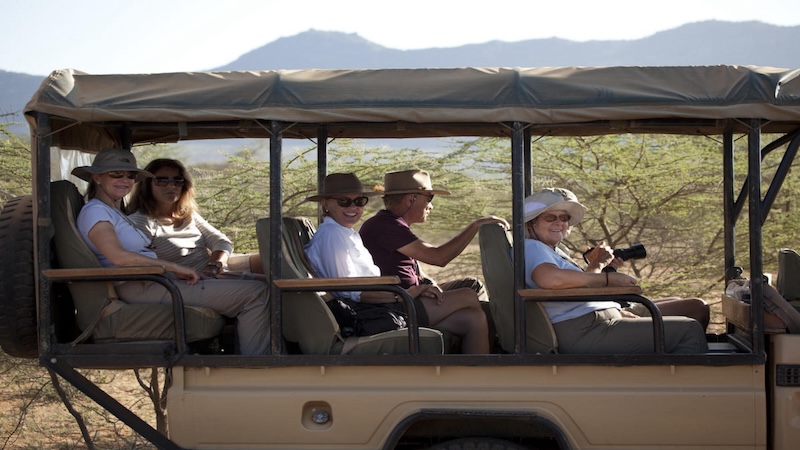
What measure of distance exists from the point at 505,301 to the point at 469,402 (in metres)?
0.50

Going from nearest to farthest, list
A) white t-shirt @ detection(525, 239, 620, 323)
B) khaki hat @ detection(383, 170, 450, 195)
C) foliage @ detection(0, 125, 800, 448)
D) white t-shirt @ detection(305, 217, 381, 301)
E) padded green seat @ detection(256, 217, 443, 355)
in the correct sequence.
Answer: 1. padded green seat @ detection(256, 217, 443, 355)
2. white t-shirt @ detection(525, 239, 620, 323)
3. white t-shirt @ detection(305, 217, 381, 301)
4. khaki hat @ detection(383, 170, 450, 195)
5. foliage @ detection(0, 125, 800, 448)

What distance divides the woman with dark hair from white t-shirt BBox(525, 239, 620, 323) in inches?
60.8

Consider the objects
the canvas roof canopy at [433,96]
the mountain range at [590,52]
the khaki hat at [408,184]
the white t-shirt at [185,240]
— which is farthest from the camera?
the mountain range at [590,52]

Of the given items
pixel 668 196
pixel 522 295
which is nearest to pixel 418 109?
pixel 522 295

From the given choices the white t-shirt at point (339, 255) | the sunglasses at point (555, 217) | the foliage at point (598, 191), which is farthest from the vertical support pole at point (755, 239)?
the foliage at point (598, 191)

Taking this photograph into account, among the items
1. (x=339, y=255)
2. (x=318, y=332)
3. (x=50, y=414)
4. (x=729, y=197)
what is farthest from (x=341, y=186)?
(x=50, y=414)

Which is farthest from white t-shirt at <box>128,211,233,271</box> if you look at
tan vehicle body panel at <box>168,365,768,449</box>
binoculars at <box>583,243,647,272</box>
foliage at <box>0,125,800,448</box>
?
foliage at <box>0,125,800,448</box>

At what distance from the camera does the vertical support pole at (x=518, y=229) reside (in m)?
3.81

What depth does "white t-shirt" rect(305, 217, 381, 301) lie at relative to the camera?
450 cm

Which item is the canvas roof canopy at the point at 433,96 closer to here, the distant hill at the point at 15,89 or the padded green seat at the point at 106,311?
the padded green seat at the point at 106,311

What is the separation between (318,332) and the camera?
4.02 meters

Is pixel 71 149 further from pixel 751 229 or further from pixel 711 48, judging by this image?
pixel 711 48

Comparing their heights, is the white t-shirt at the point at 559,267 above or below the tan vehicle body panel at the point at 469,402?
above

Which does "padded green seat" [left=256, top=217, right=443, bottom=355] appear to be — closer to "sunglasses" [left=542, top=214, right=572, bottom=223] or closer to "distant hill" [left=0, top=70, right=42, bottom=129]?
"sunglasses" [left=542, top=214, right=572, bottom=223]
